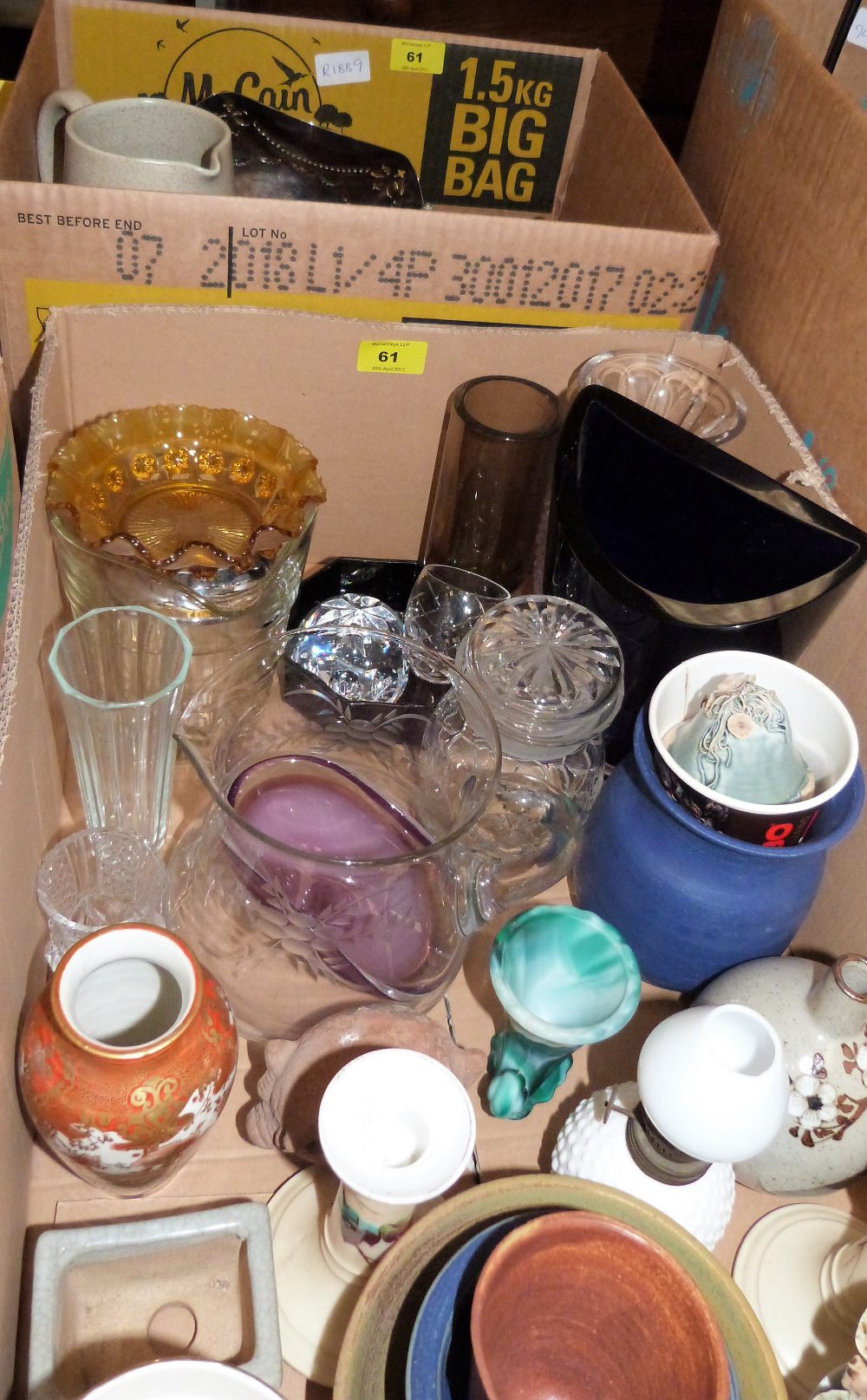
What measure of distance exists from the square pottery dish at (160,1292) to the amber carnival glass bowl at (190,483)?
37cm

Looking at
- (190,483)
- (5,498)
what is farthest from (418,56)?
(5,498)

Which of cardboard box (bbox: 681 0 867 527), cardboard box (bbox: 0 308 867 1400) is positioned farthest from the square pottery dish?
cardboard box (bbox: 681 0 867 527)

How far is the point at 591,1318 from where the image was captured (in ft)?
1.36

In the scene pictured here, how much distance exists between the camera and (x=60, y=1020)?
0.44 meters

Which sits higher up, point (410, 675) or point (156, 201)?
point (156, 201)

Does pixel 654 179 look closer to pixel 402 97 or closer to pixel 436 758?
pixel 402 97

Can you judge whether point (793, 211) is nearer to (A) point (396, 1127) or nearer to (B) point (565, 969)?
(B) point (565, 969)

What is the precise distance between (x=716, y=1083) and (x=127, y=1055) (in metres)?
0.24

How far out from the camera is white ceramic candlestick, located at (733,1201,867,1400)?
506 mm

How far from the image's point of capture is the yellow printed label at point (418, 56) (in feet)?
3.02

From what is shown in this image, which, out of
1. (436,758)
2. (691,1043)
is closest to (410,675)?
(436,758)

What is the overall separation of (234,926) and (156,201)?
0.44m

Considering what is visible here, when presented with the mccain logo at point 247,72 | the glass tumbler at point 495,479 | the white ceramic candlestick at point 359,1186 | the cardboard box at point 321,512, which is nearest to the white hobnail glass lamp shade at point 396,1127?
the white ceramic candlestick at point 359,1186

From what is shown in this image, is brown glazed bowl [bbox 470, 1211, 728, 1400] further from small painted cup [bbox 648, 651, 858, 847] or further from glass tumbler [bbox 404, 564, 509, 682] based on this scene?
glass tumbler [bbox 404, 564, 509, 682]
